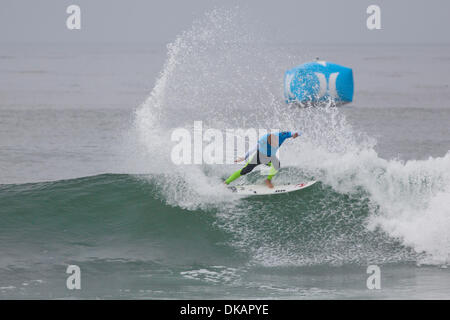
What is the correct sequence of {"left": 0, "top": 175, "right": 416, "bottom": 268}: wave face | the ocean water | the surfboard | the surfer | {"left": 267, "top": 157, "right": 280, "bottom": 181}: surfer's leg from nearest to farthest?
1. the ocean water
2. {"left": 0, "top": 175, "right": 416, "bottom": 268}: wave face
3. the surfer
4. {"left": 267, "top": 157, "right": 280, "bottom": 181}: surfer's leg
5. the surfboard

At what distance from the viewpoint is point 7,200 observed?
1485 centimetres

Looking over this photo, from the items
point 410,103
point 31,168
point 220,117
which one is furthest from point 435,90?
→ point 31,168

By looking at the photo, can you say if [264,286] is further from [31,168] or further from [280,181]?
[31,168]

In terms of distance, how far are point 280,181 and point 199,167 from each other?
178 cm

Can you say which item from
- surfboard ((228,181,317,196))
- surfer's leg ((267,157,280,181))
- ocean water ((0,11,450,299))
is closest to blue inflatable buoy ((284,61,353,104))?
ocean water ((0,11,450,299))

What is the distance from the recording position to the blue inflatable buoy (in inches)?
788

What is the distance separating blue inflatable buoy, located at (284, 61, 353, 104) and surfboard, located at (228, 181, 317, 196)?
20.8 ft

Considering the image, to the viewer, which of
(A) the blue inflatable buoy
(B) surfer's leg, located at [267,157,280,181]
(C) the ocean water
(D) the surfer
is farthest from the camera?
(A) the blue inflatable buoy

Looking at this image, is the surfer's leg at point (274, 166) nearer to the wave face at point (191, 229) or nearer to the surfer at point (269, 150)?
the surfer at point (269, 150)

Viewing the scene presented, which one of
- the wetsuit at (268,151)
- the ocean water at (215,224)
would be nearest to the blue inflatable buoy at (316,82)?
the ocean water at (215,224)

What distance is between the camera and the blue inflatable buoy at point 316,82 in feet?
65.7

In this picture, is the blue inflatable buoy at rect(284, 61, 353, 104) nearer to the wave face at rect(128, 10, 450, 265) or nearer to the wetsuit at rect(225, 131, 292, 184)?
the wave face at rect(128, 10, 450, 265)

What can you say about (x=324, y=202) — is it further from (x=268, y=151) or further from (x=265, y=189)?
(x=268, y=151)
